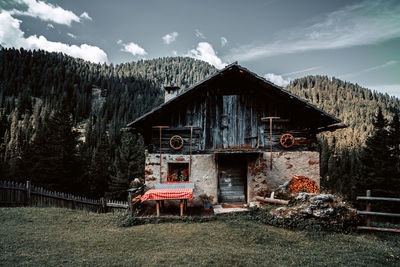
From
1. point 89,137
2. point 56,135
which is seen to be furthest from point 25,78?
point 56,135

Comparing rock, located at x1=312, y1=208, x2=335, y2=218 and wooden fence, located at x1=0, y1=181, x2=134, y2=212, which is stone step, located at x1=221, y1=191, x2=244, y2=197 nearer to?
rock, located at x1=312, y1=208, x2=335, y2=218

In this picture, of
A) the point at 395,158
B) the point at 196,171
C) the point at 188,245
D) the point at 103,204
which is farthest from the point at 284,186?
the point at 395,158

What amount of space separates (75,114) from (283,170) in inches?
4930

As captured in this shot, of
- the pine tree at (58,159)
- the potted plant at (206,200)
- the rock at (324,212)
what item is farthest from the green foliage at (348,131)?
the pine tree at (58,159)

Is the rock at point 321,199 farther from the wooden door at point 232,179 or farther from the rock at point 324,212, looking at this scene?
the wooden door at point 232,179

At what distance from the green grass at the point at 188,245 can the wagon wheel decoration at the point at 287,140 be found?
4492mm

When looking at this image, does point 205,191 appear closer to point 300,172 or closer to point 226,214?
point 226,214

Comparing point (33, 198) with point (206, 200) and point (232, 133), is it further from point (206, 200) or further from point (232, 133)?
point (232, 133)

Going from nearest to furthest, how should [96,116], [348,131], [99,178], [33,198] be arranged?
[33,198]
[99,178]
[348,131]
[96,116]

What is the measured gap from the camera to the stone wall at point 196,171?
1090 cm

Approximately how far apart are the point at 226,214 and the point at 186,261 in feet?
14.3

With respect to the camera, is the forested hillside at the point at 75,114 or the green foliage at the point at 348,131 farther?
the forested hillside at the point at 75,114

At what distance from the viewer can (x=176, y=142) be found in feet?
37.1

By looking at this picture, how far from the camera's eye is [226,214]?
31.1 feet
